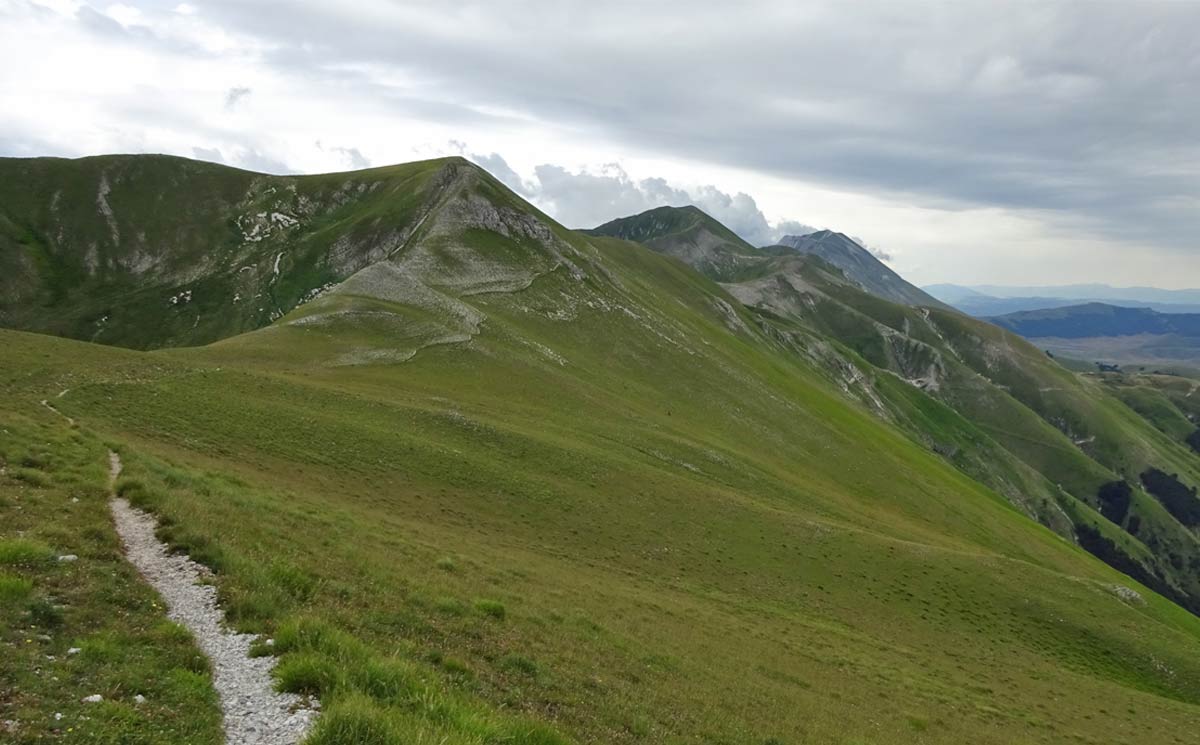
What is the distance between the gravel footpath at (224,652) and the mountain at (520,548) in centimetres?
34

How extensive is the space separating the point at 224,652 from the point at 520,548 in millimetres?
24636

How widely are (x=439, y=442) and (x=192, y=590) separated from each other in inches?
1264

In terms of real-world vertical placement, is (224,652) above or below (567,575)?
above

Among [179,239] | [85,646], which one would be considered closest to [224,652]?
[85,646]

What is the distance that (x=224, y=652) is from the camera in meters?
11.7

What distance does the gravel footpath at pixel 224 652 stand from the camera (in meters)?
9.45

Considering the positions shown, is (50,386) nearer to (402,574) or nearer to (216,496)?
(216,496)

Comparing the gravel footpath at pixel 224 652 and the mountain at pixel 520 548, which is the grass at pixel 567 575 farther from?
the gravel footpath at pixel 224 652

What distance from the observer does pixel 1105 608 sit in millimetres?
52625

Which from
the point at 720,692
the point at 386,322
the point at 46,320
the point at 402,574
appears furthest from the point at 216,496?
the point at 46,320

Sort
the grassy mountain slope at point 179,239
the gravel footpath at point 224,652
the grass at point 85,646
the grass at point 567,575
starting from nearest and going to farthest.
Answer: the grass at point 85,646
the gravel footpath at point 224,652
the grass at point 567,575
the grassy mountain slope at point 179,239

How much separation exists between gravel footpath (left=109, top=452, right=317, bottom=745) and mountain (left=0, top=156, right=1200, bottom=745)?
0.34 m

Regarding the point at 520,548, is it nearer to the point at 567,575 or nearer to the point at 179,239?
the point at 567,575

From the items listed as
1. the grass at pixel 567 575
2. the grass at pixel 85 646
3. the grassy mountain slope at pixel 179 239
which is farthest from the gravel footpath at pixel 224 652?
the grassy mountain slope at pixel 179 239
